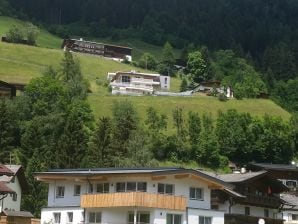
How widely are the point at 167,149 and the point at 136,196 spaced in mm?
59573

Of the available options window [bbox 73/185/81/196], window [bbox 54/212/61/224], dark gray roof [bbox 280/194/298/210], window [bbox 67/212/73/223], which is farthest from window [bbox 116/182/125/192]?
dark gray roof [bbox 280/194/298/210]

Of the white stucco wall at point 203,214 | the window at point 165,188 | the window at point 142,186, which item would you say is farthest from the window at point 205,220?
the window at point 142,186

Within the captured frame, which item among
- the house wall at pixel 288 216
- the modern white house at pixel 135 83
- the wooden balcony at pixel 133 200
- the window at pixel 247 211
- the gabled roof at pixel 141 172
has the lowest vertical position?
the house wall at pixel 288 216

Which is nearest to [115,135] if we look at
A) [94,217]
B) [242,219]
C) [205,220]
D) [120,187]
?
[242,219]

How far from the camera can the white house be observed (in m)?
62.5

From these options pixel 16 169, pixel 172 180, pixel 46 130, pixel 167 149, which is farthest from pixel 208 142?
pixel 172 180

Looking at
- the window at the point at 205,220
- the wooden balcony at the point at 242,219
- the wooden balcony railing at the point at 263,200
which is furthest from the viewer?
the wooden balcony railing at the point at 263,200

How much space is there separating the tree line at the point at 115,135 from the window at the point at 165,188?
25413 mm

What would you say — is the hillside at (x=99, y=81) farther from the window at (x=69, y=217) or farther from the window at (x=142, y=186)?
the window at (x=142, y=186)

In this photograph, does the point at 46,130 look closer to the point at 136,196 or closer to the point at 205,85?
the point at 136,196

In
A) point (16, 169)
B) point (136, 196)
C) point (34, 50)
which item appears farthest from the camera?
point (34, 50)

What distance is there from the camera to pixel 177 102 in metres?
136

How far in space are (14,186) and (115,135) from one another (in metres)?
27.5

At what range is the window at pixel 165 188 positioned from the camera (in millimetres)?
48019
